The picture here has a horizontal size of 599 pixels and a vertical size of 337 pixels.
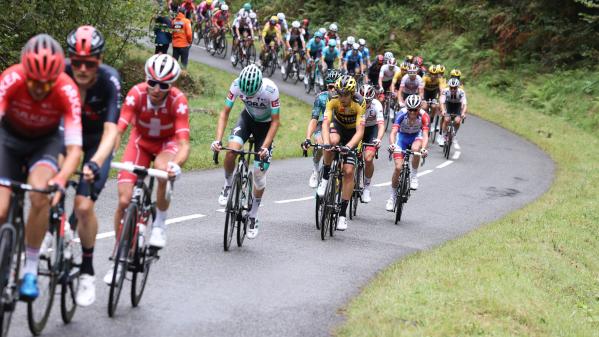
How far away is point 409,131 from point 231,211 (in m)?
5.73

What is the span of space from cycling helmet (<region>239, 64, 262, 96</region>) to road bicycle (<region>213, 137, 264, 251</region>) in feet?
2.28

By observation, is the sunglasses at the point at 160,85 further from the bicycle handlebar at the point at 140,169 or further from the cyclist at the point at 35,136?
the cyclist at the point at 35,136

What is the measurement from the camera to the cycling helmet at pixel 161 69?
8219 millimetres

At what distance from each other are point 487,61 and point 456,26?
461 cm

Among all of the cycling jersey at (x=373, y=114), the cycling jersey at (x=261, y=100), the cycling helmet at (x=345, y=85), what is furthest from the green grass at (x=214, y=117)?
the cycling jersey at (x=261, y=100)

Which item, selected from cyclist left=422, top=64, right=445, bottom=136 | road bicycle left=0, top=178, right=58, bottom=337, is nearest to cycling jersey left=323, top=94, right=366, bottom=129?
road bicycle left=0, top=178, right=58, bottom=337

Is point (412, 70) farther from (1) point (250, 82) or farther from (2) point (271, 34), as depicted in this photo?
(1) point (250, 82)

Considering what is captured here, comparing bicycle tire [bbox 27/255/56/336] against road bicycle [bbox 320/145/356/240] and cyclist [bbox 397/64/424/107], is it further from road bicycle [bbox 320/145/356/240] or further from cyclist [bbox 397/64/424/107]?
cyclist [bbox 397/64/424/107]

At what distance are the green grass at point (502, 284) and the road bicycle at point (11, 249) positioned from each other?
3.17 m

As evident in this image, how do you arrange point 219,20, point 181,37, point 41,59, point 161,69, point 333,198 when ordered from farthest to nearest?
1. point 219,20
2. point 181,37
3. point 333,198
4. point 161,69
5. point 41,59

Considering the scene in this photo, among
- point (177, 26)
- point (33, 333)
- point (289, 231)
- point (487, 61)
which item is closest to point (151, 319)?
point (33, 333)

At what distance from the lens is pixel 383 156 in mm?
25156

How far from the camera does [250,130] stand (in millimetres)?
11664

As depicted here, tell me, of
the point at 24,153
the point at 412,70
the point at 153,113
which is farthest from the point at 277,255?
the point at 412,70
